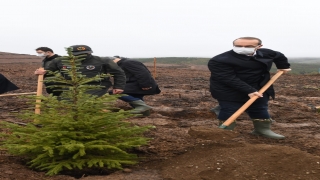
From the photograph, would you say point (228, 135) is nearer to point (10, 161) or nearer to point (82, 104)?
point (82, 104)

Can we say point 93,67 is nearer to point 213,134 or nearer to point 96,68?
point 96,68

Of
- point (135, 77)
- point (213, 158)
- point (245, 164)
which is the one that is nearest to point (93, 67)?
point (135, 77)

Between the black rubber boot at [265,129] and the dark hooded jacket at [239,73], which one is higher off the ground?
the dark hooded jacket at [239,73]

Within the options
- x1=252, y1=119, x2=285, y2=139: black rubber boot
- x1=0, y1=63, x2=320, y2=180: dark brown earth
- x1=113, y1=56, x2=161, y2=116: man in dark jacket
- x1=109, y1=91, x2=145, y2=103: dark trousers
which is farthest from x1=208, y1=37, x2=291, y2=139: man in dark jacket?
x1=109, y1=91, x2=145, y2=103: dark trousers

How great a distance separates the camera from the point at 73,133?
3.89m

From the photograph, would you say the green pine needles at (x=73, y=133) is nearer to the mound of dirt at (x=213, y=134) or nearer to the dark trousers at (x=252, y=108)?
the mound of dirt at (x=213, y=134)

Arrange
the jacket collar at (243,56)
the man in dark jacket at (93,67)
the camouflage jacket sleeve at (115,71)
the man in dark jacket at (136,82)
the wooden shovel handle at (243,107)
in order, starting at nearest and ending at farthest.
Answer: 1. the wooden shovel handle at (243,107)
2. the jacket collar at (243,56)
3. the man in dark jacket at (93,67)
4. the camouflage jacket sleeve at (115,71)
5. the man in dark jacket at (136,82)

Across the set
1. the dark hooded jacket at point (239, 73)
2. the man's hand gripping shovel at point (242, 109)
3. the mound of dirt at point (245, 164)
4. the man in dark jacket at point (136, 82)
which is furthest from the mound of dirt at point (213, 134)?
the man in dark jacket at point (136, 82)

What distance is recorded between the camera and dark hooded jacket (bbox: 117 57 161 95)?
7.79m

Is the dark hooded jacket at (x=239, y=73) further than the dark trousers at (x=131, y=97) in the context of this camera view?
No

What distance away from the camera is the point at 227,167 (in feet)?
13.0

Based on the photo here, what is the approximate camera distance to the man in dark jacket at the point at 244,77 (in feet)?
18.2

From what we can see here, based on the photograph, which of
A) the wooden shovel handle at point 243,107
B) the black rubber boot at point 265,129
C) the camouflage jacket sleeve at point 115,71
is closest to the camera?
the wooden shovel handle at point 243,107

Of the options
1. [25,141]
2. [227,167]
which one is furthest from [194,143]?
[25,141]
